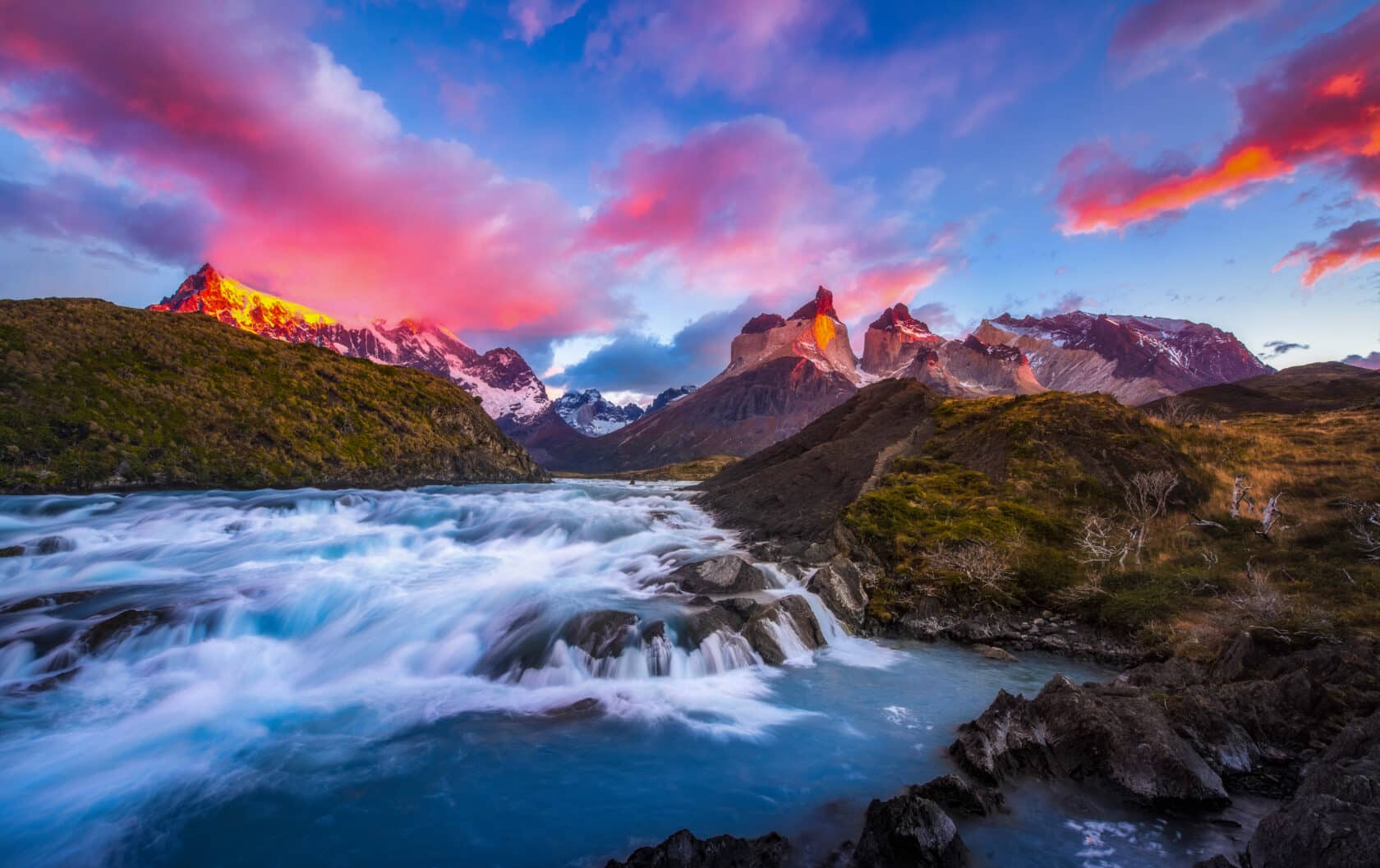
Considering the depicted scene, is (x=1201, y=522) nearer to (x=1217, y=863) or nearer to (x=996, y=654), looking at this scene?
(x=996, y=654)

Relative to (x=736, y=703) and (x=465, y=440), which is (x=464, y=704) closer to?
(x=736, y=703)

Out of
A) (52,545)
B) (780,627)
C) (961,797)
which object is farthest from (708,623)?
(52,545)

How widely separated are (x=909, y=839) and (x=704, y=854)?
9.01 feet

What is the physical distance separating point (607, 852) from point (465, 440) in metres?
78.2

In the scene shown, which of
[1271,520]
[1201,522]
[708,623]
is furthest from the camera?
[1201,522]

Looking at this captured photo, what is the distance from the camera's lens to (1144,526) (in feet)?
65.7

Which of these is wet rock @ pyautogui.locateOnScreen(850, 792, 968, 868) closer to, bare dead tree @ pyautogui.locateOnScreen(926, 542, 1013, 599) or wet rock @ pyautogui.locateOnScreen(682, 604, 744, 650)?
wet rock @ pyautogui.locateOnScreen(682, 604, 744, 650)

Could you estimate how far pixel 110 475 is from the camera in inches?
1570

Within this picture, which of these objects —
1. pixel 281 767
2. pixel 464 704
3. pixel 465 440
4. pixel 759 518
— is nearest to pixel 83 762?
pixel 281 767

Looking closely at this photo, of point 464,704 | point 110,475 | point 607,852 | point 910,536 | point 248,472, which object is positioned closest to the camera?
point 607,852

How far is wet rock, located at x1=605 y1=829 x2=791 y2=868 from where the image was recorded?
6.82 metres

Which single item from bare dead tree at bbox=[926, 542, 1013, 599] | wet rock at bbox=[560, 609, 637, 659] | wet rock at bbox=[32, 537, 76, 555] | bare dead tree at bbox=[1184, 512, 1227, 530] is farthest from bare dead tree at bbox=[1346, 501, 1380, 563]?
wet rock at bbox=[32, 537, 76, 555]

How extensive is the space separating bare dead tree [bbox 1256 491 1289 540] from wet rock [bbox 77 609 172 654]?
34595 mm

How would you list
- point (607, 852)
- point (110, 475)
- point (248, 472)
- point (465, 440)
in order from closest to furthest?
point (607, 852), point (110, 475), point (248, 472), point (465, 440)
